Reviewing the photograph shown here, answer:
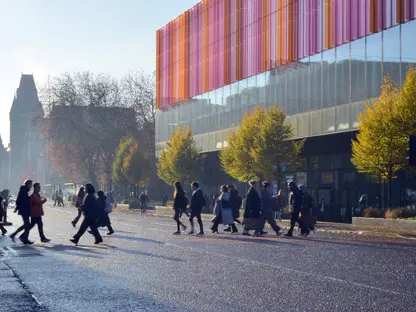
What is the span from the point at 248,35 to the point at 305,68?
376 inches

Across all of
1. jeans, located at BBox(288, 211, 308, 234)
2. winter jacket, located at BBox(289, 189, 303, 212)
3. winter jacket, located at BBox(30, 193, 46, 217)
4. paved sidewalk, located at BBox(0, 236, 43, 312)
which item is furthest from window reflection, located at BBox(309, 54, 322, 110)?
paved sidewalk, located at BBox(0, 236, 43, 312)

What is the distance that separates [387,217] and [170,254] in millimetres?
18162

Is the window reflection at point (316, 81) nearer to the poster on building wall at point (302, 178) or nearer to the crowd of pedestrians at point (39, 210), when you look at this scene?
the poster on building wall at point (302, 178)

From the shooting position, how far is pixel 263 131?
49.2m

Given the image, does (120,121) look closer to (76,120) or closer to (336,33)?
(76,120)

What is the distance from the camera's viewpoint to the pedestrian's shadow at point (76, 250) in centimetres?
2053

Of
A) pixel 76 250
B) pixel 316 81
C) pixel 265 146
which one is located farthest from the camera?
pixel 316 81

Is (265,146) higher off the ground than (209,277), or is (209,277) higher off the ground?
(265,146)

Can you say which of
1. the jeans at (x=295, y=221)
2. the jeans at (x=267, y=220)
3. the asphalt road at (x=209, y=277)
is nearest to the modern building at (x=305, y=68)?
the jeans at (x=267, y=220)

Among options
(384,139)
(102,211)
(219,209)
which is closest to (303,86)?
(384,139)

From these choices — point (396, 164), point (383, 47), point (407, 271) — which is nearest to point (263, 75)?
point (383, 47)

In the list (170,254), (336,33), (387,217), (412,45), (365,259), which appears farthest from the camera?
(336,33)

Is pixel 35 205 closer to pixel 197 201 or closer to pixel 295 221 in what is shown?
pixel 197 201

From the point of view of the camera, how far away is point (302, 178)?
57531 millimetres
